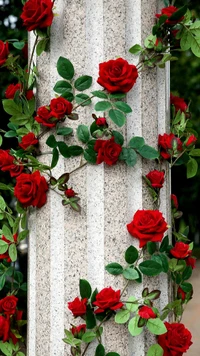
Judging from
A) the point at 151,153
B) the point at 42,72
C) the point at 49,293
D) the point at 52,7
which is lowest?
the point at 49,293

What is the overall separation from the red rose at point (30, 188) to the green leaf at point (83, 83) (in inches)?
12.1

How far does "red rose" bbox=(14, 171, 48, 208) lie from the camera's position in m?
2.07

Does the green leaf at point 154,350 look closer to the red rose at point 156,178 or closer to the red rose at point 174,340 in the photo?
the red rose at point 174,340

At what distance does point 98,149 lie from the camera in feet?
6.74

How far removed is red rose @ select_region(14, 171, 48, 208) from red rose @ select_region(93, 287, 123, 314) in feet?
1.20

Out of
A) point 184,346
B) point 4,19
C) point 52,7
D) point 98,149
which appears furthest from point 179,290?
point 4,19

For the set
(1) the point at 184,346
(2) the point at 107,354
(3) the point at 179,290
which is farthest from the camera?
(3) the point at 179,290

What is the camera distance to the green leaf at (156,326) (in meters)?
2.00

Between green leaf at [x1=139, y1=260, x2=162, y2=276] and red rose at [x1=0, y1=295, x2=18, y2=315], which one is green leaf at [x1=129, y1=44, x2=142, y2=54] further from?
red rose at [x1=0, y1=295, x2=18, y2=315]

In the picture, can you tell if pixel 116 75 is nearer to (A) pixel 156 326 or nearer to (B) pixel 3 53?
(B) pixel 3 53

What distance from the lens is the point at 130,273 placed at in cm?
204

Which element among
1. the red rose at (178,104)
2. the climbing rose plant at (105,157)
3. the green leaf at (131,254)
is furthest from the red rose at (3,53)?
the green leaf at (131,254)

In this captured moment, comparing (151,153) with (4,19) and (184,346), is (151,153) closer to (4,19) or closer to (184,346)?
(184,346)

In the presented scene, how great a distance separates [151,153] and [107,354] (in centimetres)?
65
